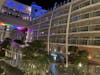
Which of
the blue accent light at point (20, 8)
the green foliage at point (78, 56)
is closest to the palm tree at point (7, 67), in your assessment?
Result: the green foliage at point (78, 56)

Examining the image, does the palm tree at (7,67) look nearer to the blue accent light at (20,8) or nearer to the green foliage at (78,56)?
the green foliage at (78,56)

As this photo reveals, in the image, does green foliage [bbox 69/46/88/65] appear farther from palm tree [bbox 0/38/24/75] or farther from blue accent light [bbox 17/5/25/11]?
blue accent light [bbox 17/5/25/11]

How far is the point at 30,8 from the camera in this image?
87062 millimetres

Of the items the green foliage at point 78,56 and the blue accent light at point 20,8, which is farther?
the blue accent light at point 20,8

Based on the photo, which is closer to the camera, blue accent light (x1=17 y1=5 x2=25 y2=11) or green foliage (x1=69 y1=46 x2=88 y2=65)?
green foliage (x1=69 y1=46 x2=88 y2=65)

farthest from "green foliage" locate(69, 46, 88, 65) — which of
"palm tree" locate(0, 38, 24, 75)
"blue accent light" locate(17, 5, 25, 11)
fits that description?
"blue accent light" locate(17, 5, 25, 11)

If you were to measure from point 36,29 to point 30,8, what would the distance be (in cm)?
1836

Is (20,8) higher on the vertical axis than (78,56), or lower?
higher

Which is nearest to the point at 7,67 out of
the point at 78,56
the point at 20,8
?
the point at 78,56

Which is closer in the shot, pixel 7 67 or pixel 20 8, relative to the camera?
pixel 7 67

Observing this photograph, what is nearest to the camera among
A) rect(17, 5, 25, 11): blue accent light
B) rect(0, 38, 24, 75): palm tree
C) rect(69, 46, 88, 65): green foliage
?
rect(0, 38, 24, 75): palm tree

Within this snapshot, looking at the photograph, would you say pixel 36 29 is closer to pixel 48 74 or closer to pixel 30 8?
pixel 30 8

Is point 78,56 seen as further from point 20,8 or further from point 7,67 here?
point 20,8

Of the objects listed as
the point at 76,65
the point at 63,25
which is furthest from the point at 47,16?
the point at 76,65
